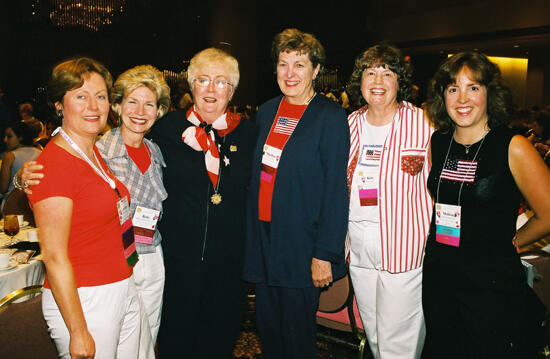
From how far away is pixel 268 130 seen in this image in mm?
2350

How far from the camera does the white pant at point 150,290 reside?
2.04m

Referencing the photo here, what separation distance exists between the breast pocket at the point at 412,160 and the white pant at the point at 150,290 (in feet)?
4.59

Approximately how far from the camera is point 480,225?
Result: 6.29 ft

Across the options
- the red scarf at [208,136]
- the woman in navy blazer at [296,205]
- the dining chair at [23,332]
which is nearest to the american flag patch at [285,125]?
the woman in navy blazer at [296,205]

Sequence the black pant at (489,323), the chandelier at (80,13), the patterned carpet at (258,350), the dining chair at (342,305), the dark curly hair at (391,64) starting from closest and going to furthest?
1. the black pant at (489,323)
2. the dark curly hair at (391,64)
3. the dining chair at (342,305)
4. the patterned carpet at (258,350)
5. the chandelier at (80,13)

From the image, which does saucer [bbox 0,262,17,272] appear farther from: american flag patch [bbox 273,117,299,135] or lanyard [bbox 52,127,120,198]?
american flag patch [bbox 273,117,299,135]

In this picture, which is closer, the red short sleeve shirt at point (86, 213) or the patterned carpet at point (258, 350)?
the red short sleeve shirt at point (86, 213)

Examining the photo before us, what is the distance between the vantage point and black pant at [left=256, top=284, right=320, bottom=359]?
7.38 feet

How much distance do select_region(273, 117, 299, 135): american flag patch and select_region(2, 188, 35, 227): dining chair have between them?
2.55 m

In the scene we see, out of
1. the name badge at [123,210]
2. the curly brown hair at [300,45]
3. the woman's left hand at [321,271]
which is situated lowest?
the woman's left hand at [321,271]

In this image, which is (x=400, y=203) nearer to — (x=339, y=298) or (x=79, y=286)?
(x=339, y=298)

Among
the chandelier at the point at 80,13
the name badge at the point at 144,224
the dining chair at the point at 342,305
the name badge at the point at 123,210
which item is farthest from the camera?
the chandelier at the point at 80,13

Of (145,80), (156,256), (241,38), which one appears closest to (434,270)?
(156,256)

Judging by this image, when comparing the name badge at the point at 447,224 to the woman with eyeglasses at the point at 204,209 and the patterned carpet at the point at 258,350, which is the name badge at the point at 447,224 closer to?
the woman with eyeglasses at the point at 204,209
